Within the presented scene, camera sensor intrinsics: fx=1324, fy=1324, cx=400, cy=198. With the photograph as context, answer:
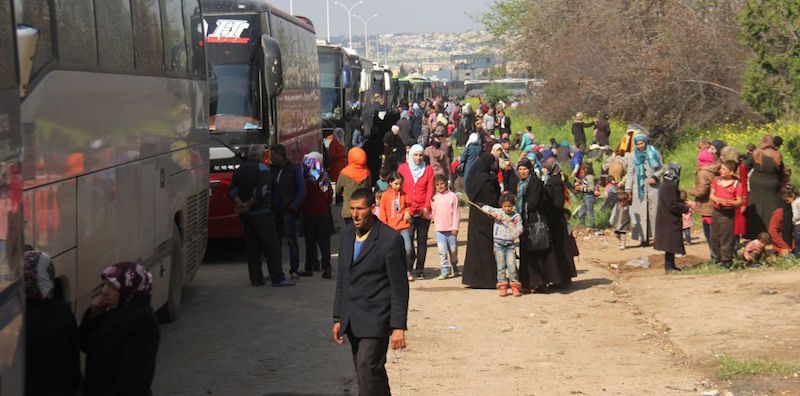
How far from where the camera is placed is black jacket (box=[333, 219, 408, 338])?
8.05 m

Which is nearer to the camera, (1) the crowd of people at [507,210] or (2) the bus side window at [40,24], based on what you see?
(2) the bus side window at [40,24]

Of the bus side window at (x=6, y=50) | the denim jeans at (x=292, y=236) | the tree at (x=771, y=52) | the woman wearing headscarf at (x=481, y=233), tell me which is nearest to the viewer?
the bus side window at (x=6, y=50)

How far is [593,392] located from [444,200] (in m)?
6.42

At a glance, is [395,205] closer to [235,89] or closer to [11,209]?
[235,89]

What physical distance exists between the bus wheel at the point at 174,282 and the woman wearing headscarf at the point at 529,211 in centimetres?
409

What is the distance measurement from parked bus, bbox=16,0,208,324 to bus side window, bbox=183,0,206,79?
0.05 ft

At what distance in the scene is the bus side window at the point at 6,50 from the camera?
477 cm

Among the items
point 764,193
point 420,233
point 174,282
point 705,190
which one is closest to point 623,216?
point 705,190

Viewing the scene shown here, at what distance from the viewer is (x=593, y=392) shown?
9.96 meters

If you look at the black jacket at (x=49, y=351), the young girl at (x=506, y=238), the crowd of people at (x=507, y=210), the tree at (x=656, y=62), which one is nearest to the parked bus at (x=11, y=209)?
the black jacket at (x=49, y=351)

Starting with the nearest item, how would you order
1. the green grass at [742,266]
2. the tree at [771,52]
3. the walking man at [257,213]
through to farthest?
the walking man at [257,213]
the green grass at [742,266]
the tree at [771,52]

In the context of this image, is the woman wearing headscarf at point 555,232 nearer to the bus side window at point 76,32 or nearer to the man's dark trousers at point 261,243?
the man's dark trousers at point 261,243

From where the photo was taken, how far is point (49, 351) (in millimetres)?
5574

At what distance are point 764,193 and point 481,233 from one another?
4093 mm
